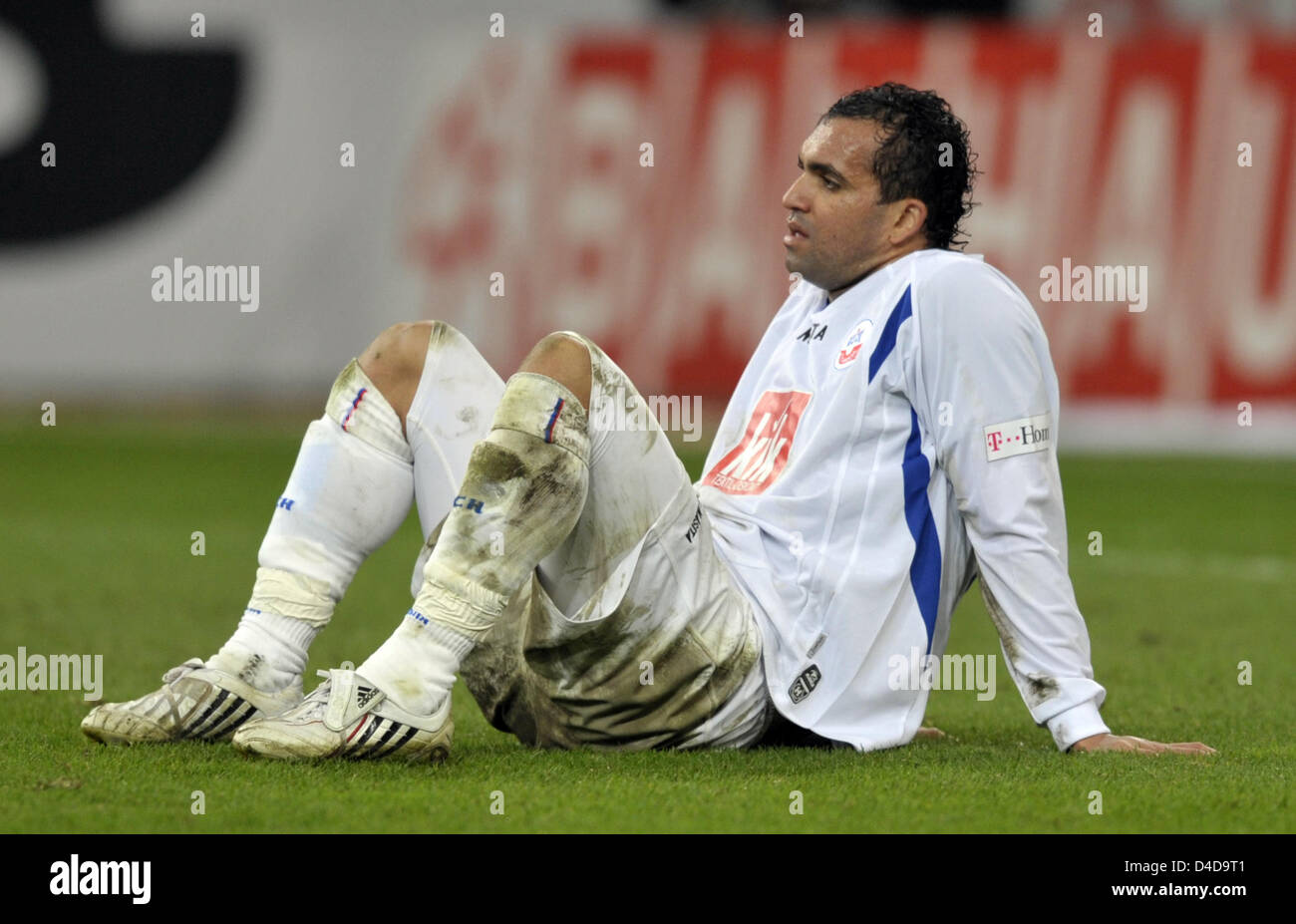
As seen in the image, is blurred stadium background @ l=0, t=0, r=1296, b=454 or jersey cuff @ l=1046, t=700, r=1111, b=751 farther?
blurred stadium background @ l=0, t=0, r=1296, b=454

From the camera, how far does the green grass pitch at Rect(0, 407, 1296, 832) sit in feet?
10.1

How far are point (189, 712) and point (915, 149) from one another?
70.6 inches

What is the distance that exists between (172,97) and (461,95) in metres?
2.39

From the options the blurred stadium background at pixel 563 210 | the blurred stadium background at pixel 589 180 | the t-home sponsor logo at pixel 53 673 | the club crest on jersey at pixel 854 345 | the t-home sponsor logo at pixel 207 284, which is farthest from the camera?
the t-home sponsor logo at pixel 207 284

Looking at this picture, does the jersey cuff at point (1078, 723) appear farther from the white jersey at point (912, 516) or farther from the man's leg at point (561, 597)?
the man's leg at point (561, 597)

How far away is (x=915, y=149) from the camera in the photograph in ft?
12.5

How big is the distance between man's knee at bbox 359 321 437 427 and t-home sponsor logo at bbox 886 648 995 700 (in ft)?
3.44

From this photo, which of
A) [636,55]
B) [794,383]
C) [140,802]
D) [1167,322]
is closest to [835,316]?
[794,383]

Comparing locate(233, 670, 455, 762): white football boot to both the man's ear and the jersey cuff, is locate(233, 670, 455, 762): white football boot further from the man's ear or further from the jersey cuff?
the man's ear

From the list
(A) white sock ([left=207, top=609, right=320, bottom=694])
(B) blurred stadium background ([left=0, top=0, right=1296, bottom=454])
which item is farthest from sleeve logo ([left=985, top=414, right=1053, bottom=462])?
(B) blurred stadium background ([left=0, top=0, right=1296, bottom=454])

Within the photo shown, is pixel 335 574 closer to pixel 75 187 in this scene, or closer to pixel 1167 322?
pixel 1167 322

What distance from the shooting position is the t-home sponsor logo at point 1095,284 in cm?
1358

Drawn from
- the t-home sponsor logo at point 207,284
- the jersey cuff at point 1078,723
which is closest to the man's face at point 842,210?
the jersey cuff at point 1078,723

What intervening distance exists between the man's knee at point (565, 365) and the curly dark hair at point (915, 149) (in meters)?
0.78
